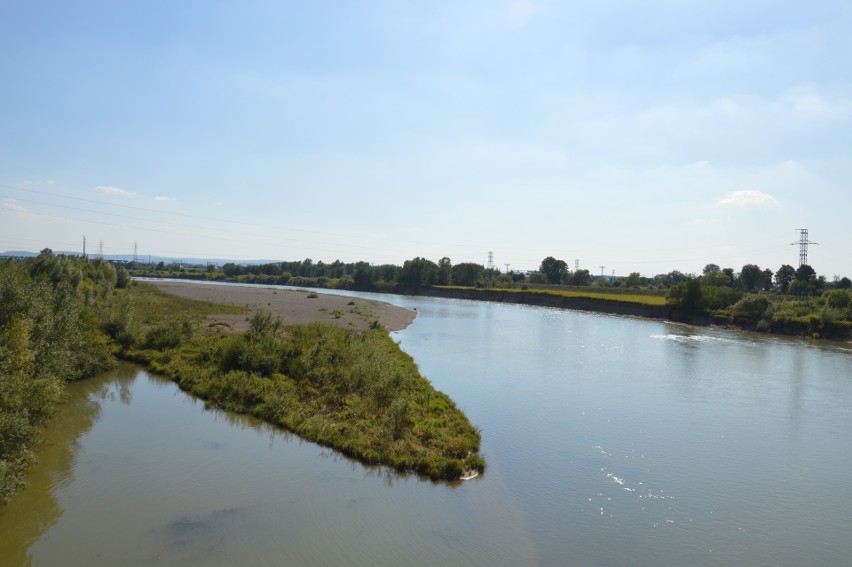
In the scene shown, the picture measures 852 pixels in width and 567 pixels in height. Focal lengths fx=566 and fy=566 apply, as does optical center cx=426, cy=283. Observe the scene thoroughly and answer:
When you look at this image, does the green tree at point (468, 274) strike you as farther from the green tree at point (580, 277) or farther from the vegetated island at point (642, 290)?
the green tree at point (580, 277)

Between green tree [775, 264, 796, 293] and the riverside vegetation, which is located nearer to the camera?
the riverside vegetation

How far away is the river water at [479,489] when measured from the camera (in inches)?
492

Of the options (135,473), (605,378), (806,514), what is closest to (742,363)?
(605,378)

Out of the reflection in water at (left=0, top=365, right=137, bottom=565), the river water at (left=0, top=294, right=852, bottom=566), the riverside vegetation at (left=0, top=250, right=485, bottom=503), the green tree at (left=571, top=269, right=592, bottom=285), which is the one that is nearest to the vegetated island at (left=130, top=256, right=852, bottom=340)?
the green tree at (left=571, top=269, right=592, bottom=285)

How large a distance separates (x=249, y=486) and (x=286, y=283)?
524 ft

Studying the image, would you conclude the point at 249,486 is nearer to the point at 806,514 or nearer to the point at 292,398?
the point at 292,398

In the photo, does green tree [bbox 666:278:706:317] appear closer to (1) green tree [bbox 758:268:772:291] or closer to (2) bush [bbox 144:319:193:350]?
(2) bush [bbox 144:319:193:350]

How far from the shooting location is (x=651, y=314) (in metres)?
84.9

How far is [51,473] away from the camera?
51.8 feet

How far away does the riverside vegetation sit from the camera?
16.7 meters

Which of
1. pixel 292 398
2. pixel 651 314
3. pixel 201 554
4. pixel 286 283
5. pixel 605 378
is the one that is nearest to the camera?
pixel 201 554

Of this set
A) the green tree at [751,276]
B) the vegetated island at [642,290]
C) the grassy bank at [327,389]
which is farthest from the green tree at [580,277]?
the grassy bank at [327,389]

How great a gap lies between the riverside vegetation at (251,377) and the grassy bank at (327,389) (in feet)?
0.17

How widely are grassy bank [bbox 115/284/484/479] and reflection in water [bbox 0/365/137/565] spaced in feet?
12.4
